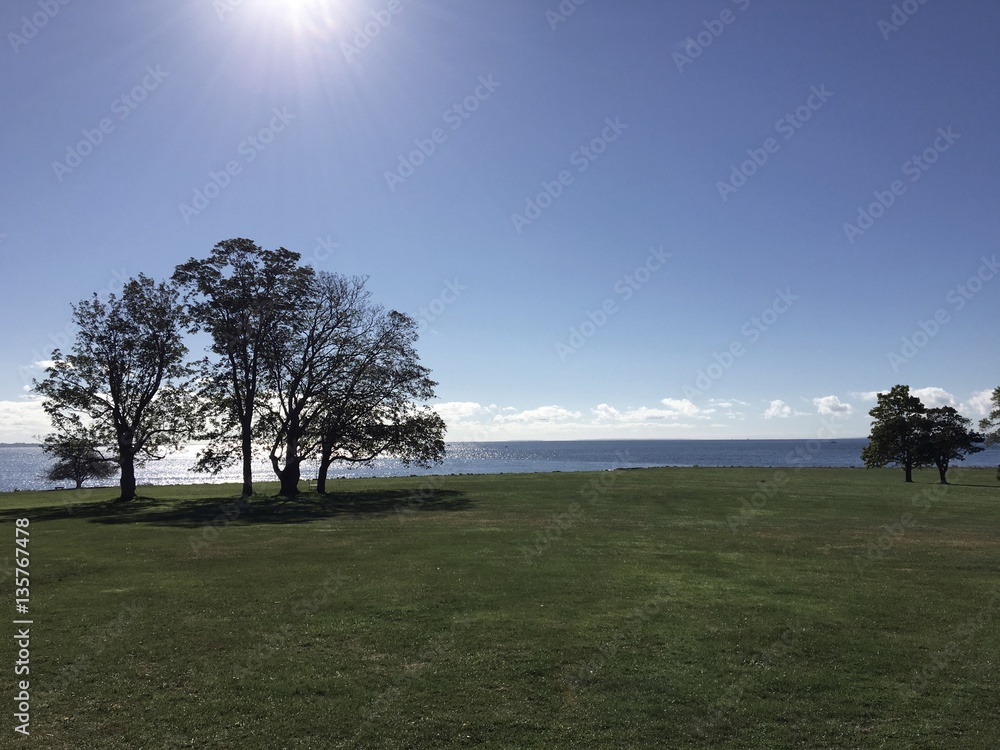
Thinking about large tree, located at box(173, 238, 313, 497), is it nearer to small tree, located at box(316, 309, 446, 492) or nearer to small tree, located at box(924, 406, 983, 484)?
small tree, located at box(316, 309, 446, 492)

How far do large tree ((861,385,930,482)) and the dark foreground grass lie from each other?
158 ft

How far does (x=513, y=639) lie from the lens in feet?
42.4

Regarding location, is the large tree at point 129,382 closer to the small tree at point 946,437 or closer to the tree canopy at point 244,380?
the tree canopy at point 244,380

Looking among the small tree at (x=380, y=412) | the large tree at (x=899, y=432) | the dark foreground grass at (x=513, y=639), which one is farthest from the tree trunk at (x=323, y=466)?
the large tree at (x=899, y=432)

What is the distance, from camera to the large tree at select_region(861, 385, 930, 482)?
6794 cm

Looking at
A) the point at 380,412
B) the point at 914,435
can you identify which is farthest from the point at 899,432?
the point at 380,412

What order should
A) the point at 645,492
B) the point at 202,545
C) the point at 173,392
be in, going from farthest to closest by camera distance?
the point at 173,392
the point at 645,492
the point at 202,545

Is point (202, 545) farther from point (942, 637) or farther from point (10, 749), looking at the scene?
point (942, 637)

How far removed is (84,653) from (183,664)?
7.67 ft

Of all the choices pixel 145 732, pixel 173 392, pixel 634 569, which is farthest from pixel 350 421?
pixel 145 732

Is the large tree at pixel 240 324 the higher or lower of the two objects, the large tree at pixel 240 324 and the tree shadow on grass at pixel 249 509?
the higher

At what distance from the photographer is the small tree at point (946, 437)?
216 ft

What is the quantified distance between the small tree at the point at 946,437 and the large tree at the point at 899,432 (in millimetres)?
620

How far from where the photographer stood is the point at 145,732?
356 inches
